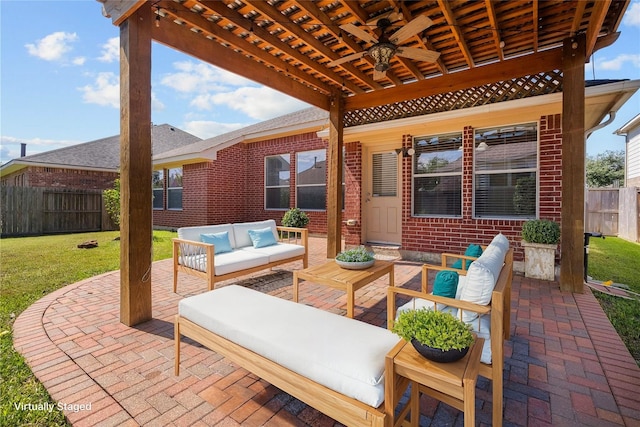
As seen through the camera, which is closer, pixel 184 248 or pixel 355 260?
pixel 355 260

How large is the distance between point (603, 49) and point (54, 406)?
23.4ft

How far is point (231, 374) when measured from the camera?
2.26 metres

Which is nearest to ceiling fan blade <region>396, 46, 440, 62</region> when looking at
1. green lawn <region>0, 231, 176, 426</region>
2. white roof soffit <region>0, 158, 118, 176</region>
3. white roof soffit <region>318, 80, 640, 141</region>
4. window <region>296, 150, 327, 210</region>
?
white roof soffit <region>318, 80, 640, 141</region>

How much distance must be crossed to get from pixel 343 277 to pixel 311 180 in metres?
6.61

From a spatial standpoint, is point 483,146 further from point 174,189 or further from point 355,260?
point 174,189

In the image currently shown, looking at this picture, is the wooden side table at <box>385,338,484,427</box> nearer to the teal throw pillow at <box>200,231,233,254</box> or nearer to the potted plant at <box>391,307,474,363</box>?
the potted plant at <box>391,307,474,363</box>

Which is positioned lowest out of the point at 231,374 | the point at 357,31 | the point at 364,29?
the point at 231,374

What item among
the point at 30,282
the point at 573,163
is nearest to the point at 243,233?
the point at 30,282

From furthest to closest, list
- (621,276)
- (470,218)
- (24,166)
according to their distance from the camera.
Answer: (24,166)
(470,218)
(621,276)

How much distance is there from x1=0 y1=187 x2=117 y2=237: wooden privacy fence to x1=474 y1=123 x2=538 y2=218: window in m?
13.5

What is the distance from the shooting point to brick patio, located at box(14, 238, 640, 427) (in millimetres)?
1831

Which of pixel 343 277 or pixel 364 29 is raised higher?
pixel 364 29

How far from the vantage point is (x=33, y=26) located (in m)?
5.38

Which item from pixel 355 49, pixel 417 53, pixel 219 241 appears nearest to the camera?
pixel 417 53
